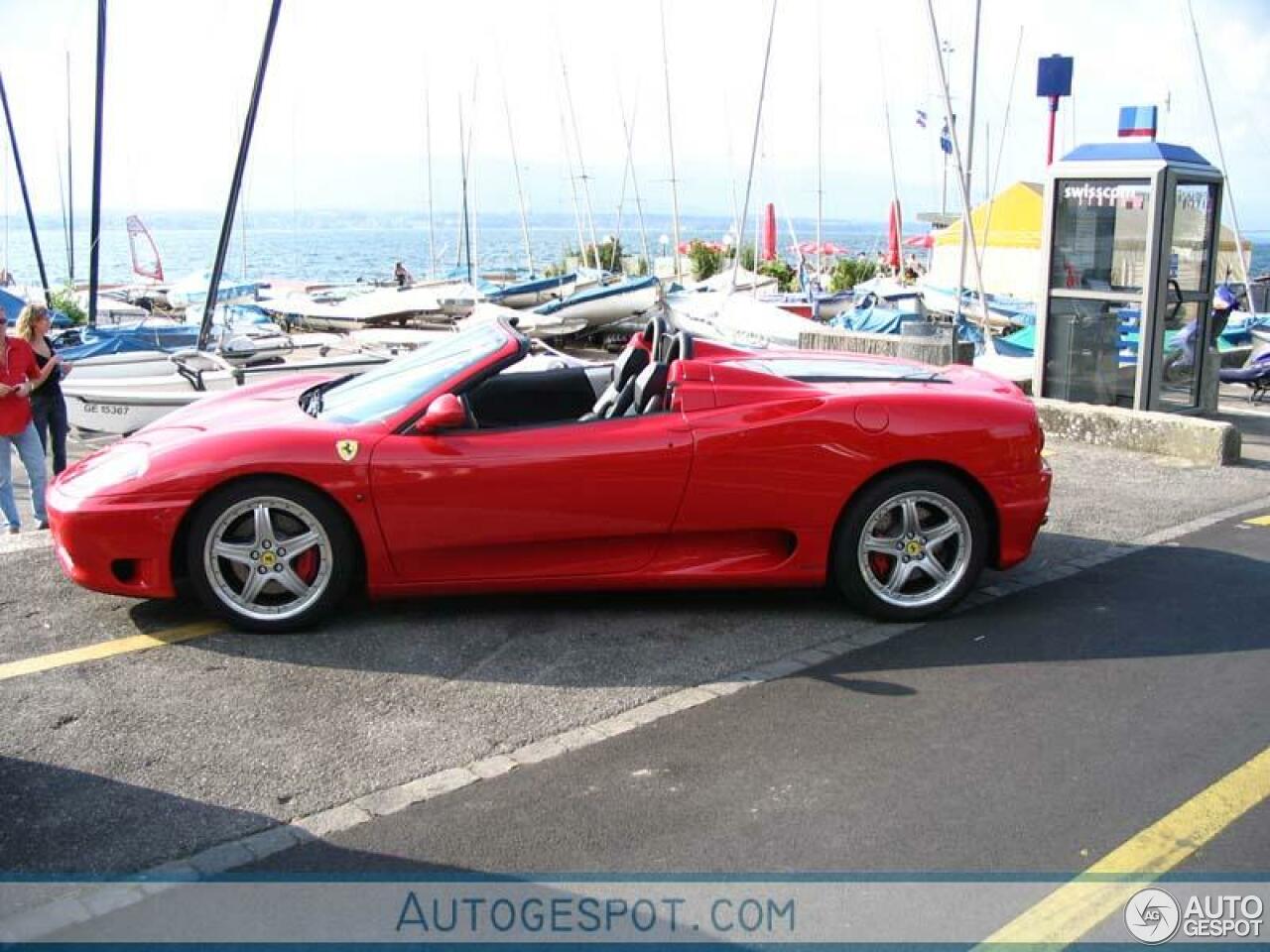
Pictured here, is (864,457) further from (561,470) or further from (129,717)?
(129,717)

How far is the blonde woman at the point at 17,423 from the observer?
7.69 metres

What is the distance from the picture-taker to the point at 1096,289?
1070 centimetres

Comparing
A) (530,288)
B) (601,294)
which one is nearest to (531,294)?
(530,288)

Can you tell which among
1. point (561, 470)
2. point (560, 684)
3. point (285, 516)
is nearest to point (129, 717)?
point (285, 516)

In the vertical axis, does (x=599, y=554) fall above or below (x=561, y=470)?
below

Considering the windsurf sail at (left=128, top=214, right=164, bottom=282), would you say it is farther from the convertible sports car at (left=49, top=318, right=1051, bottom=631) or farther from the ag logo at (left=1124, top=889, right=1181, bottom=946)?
the ag logo at (left=1124, top=889, right=1181, bottom=946)

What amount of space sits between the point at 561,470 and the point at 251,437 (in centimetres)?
125

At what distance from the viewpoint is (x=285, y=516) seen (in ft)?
16.4

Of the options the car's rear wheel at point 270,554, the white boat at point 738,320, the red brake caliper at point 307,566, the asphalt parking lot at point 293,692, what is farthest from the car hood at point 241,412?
the white boat at point 738,320

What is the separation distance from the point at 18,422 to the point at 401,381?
3.57 metres

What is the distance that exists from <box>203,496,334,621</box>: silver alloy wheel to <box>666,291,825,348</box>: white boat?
40.9 ft

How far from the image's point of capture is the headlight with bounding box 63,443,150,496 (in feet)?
16.3

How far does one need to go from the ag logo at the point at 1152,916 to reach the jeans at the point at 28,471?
6.42m

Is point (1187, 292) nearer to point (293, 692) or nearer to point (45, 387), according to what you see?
point (293, 692)
